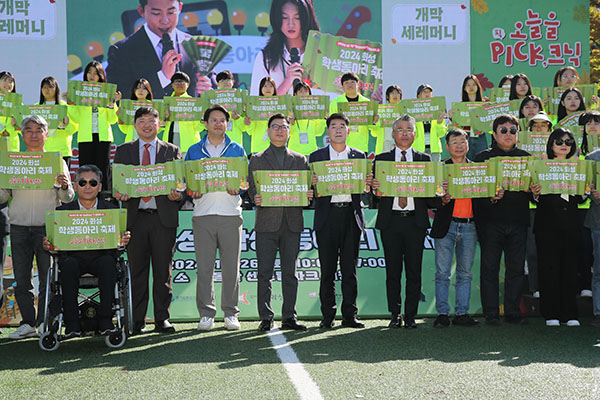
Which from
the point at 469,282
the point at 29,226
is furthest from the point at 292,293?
the point at 29,226

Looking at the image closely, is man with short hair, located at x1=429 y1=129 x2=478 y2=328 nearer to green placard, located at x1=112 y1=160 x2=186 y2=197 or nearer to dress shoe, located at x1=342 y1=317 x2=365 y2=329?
dress shoe, located at x1=342 y1=317 x2=365 y2=329

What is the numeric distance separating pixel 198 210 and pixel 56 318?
1.79 meters

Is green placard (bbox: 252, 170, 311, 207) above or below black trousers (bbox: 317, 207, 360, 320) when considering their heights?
above

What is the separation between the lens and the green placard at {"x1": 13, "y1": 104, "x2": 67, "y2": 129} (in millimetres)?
8516

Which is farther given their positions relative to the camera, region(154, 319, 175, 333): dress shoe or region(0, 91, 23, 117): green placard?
region(0, 91, 23, 117): green placard

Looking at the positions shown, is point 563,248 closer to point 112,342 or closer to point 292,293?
point 292,293

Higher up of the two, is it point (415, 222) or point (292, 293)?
point (415, 222)

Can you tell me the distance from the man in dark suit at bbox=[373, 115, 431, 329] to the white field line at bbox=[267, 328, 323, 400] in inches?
50.5

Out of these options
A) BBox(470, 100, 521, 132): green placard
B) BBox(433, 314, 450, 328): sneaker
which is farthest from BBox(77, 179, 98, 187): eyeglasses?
BBox(470, 100, 521, 132): green placard

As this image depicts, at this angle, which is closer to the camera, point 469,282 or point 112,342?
point 112,342

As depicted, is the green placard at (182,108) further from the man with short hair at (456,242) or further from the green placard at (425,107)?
the man with short hair at (456,242)

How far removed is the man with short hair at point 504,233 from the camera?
696cm

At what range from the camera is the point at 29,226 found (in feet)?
21.5

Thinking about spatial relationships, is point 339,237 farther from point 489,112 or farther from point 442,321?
point 489,112
